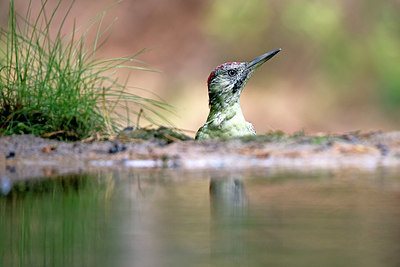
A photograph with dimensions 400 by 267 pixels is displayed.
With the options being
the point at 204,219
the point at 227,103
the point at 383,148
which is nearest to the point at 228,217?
the point at 204,219

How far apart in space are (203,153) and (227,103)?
1.78 metres

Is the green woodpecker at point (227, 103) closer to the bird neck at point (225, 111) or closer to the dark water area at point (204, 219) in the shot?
the bird neck at point (225, 111)

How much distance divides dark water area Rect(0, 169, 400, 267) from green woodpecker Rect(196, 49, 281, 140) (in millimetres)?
2048

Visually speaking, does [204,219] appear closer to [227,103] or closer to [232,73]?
[227,103]

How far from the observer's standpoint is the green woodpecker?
5.62 metres

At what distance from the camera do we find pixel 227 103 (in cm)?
589

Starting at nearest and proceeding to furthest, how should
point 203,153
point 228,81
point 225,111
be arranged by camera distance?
point 203,153, point 225,111, point 228,81

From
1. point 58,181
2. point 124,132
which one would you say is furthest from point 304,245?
point 124,132

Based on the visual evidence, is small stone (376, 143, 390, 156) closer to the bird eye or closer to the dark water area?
the dark water area

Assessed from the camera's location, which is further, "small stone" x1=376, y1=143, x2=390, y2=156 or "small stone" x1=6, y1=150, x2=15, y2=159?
"small stone" x1=6, y1=150, x2=15, y2=159

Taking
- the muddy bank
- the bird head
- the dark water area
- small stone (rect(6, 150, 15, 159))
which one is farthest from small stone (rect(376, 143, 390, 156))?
small stone (rect(6, 150, 15, 159))

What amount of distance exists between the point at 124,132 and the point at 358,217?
3.00 meters

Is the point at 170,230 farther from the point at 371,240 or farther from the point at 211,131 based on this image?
the point at 211,131

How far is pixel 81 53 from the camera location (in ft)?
17.9
